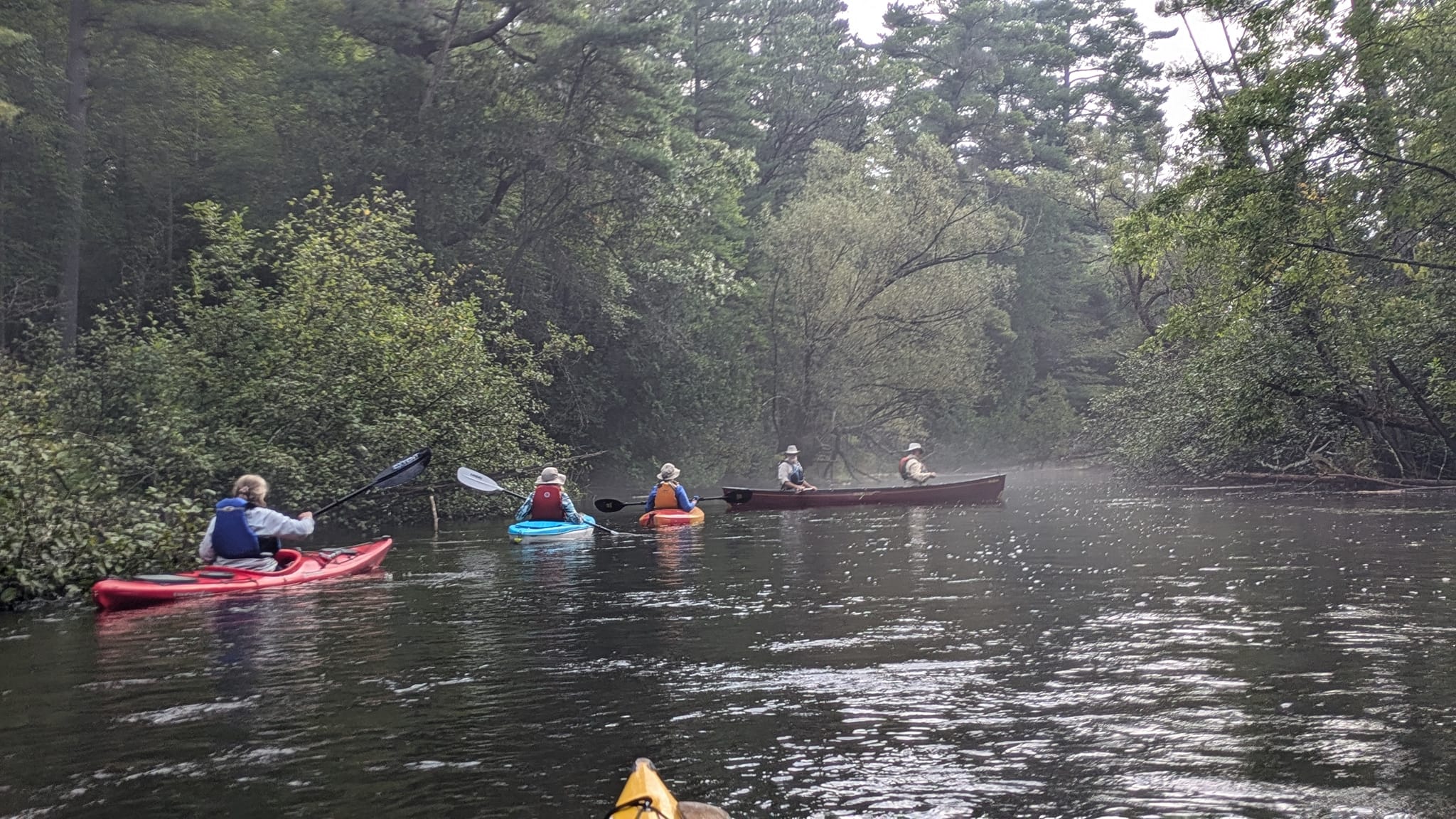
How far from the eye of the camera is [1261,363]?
20.5 m

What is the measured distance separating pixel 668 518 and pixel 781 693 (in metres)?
13.4

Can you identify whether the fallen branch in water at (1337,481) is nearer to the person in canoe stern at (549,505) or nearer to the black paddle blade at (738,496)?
the black paddle blade at (738,496)

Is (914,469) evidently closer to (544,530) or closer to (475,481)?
(475,481)

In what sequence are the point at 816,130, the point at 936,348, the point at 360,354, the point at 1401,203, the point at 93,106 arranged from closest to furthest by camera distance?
1. the point at 1401,203
2. the point at 360,354
3. the point at 93,106
4. the point at 936,348
5. the point at 816,130

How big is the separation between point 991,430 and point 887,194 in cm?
1508

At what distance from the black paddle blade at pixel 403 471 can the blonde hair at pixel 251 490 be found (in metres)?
3.25

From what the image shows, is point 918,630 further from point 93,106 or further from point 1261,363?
point 93,106

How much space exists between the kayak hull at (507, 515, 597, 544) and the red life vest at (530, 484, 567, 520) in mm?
81

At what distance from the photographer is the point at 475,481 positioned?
62.7 feet

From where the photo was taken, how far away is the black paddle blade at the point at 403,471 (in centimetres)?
1579

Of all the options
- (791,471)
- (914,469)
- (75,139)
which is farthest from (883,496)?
(75,139)

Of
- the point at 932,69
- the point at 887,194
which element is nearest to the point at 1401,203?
the point at 887,194

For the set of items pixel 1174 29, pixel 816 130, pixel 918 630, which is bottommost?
pixel 918 630

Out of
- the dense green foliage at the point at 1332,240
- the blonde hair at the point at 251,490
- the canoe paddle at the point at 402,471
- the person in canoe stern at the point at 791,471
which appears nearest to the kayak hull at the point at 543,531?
the canoe paddle at the point at 402,471
